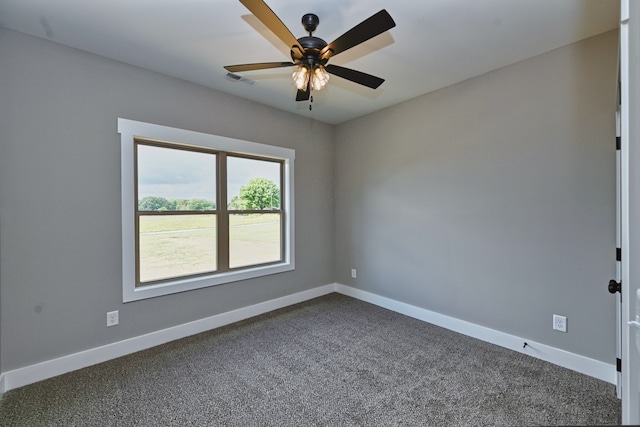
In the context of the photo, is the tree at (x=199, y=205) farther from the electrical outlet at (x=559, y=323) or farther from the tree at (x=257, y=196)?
the electrical outlet at (x=559, y=323)

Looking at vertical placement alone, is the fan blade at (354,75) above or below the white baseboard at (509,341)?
above

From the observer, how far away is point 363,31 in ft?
5.02

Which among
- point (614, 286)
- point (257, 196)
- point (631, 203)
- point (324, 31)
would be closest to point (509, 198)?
point (614, 286)

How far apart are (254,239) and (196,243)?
738 mm

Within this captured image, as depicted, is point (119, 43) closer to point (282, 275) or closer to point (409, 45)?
point (409, 45)

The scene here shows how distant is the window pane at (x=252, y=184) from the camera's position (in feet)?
11.4

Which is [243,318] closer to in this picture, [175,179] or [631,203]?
[175,179]

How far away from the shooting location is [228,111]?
3.28 m

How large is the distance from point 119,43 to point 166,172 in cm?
116

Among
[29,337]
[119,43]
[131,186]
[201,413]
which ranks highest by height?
[119,43]

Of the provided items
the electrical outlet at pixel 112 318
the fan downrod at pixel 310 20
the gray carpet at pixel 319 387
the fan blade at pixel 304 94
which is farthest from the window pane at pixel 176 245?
the fan downrod at pixel 310 20

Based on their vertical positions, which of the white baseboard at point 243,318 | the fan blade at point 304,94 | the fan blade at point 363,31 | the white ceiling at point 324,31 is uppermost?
the white ceiling at point 324,31

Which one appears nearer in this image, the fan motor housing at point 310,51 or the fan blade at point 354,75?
the fan motor housing at point 310,51

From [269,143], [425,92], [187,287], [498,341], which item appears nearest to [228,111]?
[269,143]
